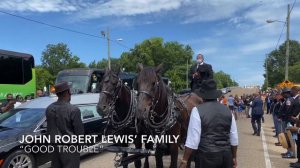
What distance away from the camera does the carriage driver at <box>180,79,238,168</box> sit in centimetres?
454

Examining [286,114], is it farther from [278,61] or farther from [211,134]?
[278,61]

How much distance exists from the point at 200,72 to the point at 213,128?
3855 mm

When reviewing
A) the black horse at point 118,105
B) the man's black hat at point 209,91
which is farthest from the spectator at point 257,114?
the man's black hat at point 209,91

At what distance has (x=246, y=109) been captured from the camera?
103ft

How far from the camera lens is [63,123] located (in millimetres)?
5566

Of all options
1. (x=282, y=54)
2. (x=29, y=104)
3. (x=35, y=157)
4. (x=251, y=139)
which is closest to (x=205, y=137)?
(x=35, y=157)

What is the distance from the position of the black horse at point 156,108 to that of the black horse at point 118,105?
272 millimetres

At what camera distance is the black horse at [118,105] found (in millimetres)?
6984

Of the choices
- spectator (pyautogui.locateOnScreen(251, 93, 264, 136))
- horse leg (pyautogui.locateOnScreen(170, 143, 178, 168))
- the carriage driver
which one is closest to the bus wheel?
horse leg (pyautogui.locateOnScreen(170, 143, 178, 168))

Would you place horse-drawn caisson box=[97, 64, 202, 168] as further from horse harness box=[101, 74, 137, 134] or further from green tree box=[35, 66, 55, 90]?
green tree box=[35, 66, 55, 90]

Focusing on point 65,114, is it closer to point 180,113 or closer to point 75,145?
point 75,145

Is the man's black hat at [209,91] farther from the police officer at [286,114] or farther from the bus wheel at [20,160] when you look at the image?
the police officer at [286,114]

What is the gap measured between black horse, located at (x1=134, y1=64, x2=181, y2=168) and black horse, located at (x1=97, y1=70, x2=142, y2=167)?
0.27 metres

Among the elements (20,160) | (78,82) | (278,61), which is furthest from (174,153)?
(278,61)
